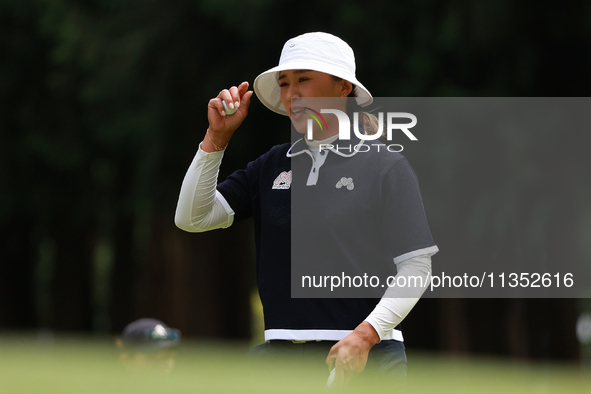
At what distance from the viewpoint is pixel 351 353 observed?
273 cm

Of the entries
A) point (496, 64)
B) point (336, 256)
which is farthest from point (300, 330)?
point (496, 64)

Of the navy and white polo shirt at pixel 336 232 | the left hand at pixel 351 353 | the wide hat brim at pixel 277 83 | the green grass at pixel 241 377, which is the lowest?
the green grass at pixel 241 377

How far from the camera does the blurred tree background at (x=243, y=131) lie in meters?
10.0

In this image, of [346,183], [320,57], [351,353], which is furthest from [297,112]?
[351,353]

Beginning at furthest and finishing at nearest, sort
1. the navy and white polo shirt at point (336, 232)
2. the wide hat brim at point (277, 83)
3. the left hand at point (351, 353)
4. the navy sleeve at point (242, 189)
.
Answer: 1. the navy sleeve at point (242, 189)
2. the wide hat brim at point (277, 83)
3. the navy and white polo shirt at point (336, 232)
4. the left hand at point (351, 353)

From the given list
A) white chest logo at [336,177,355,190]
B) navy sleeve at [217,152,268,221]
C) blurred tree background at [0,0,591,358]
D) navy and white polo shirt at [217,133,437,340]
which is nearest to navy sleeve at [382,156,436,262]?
navy and white polo shirt at [217,133,437,340]

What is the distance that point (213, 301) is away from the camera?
52.3 ft

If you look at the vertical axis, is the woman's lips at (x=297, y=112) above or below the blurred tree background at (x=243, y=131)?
below

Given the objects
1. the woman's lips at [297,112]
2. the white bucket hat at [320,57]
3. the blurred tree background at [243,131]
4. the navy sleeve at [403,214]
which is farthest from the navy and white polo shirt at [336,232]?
the blurred tree background at [243,131]

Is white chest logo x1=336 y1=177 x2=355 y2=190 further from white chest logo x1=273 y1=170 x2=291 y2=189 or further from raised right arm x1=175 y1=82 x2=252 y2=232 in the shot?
raised right arm x1=175 y1=82 x2=252 y2=232

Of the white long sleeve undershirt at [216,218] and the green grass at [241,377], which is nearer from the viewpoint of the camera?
the white long sleeve undershirt at [216,218]

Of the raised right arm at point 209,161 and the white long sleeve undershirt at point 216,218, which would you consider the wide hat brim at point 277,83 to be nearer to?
the raised right arm at point 209,161

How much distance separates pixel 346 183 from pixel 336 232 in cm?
19

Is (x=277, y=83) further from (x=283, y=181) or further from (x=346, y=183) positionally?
(x=346, y=183)
